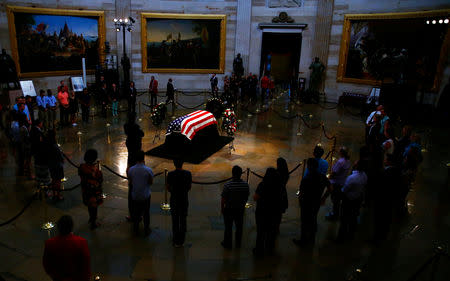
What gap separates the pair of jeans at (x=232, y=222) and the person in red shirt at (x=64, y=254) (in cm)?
231

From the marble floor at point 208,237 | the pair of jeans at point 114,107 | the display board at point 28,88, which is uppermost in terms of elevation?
the display board at point 28,88

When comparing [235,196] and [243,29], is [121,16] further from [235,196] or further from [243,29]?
[235,196]

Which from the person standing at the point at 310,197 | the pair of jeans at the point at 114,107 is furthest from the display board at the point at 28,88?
the person standing at the point at 310,197

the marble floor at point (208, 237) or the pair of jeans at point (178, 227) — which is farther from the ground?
the pair of jeans at point (178, 227)

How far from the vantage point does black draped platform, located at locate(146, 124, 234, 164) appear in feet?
32.9

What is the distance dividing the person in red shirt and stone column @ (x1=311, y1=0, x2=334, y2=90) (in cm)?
1908

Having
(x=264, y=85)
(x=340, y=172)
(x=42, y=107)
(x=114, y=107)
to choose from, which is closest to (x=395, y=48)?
(x=264, y=85)

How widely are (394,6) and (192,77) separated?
11.8 metres

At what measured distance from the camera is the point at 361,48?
744 inches

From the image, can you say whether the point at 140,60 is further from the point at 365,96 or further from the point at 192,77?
the point at 365,96

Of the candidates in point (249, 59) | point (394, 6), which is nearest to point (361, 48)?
point (394, 6)

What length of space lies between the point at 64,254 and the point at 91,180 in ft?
7.89

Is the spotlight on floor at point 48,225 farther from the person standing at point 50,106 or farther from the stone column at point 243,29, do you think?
the stone column at point 243,29

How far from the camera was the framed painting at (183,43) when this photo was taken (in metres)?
21.1
